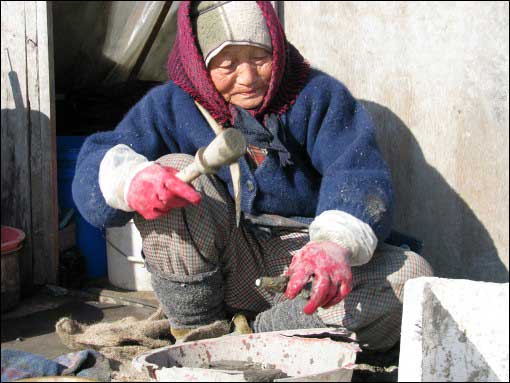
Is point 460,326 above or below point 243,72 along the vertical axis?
below

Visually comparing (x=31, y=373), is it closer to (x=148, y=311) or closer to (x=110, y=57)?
(x=148, y=311)

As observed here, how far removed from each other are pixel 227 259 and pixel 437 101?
113 cm

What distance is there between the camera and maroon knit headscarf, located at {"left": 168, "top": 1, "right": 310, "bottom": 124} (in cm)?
228

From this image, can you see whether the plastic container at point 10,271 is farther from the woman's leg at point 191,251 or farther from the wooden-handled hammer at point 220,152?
the wooden-handled hammer at point 220,152

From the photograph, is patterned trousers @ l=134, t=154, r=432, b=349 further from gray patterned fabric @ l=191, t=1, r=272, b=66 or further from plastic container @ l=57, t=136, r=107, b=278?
plastic container @ l=57, t=136, r=107, b=278

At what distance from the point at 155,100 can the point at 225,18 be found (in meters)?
0.39

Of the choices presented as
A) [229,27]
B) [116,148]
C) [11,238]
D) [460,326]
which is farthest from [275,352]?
[11,238]

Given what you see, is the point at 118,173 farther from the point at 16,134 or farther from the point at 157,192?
the point at 16,134

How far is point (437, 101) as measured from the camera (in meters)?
2.82

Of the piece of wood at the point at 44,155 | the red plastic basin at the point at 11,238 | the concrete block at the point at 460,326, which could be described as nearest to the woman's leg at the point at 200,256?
the concrete block at the point at 460,326

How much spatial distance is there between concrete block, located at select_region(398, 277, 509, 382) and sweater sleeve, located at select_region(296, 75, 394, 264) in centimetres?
35

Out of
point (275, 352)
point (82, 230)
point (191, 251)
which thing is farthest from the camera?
point (82, 230)

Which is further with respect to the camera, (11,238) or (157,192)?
(11,238)

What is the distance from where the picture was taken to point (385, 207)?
6.99ft
